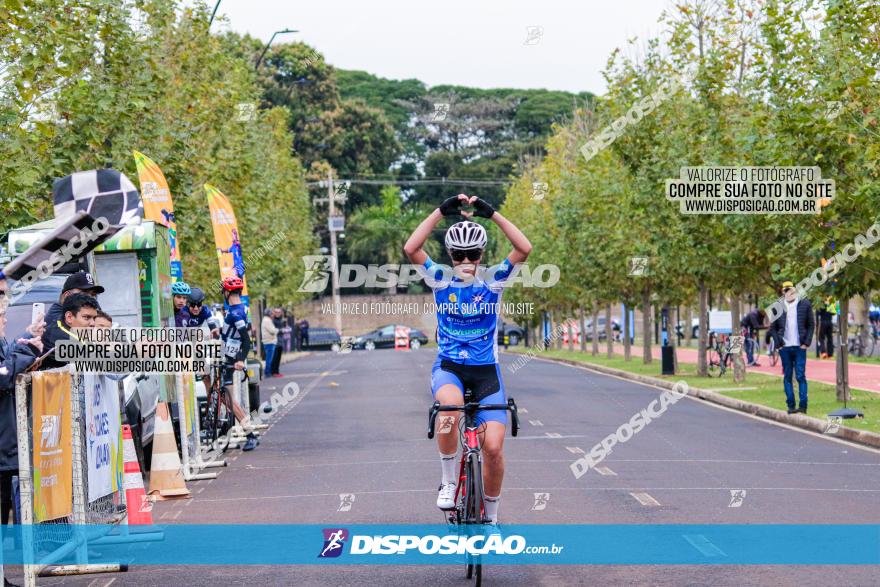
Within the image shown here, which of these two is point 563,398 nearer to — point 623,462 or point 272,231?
point 623,462

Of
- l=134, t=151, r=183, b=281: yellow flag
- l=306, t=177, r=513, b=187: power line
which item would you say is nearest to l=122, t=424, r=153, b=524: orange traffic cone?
l=134, t=151, r=183, b=281: yellow flag

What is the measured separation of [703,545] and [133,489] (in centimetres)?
482

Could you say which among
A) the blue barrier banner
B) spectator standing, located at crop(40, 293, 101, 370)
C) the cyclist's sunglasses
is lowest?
the blue barrier banner

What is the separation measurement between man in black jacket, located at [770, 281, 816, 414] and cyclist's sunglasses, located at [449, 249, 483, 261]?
46.0 ft

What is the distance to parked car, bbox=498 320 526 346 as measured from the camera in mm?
85438

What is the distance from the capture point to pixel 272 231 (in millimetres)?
49344

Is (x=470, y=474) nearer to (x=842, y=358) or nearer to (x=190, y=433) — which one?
(x=190, y=433)

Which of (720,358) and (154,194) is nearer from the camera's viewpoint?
(154,194)

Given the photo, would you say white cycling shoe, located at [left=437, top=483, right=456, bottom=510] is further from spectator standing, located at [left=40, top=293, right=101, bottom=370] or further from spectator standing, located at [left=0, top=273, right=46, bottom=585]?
spectator standing, located at [left=40, top=293, right=101, bottom=370]

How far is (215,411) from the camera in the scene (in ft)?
62.2

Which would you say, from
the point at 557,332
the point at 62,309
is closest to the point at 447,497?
the point at 62,309

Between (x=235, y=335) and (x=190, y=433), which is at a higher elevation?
(x=235, y=335)

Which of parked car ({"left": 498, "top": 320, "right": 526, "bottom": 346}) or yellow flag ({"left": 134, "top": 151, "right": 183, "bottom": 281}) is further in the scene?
parked car ({"left": 498, "top": 320, "right": 526, "bottom": 346})

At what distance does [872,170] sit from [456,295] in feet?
47.1
